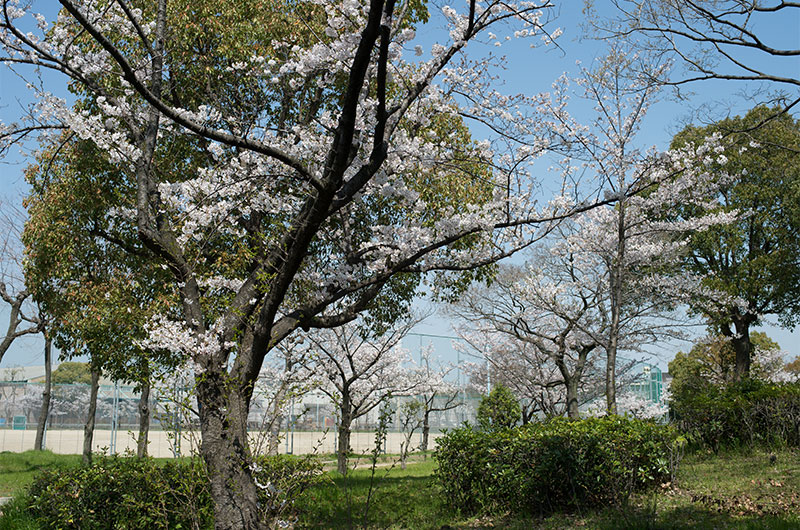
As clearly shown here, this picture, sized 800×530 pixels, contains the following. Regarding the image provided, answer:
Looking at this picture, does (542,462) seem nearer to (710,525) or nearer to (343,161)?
(710,525)

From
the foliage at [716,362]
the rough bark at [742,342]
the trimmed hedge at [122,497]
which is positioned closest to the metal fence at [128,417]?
the foliage at [716,362]

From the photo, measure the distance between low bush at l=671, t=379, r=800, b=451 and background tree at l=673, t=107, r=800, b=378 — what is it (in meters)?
9.61

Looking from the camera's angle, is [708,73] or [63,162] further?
[63,162]

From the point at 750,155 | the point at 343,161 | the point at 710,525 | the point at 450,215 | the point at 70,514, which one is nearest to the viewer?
the point at 343,161

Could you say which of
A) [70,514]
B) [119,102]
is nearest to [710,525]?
[70,514]

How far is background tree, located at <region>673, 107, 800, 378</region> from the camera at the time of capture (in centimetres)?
1656

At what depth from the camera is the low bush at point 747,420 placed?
23.7 feet

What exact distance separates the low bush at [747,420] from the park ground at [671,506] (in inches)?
10.0

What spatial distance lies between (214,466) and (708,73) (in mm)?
6493

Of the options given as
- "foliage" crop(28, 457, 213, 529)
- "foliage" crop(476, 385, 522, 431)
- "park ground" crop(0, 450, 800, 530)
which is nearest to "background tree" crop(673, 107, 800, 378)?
"foliage" crop(476, 385, 522, 431)

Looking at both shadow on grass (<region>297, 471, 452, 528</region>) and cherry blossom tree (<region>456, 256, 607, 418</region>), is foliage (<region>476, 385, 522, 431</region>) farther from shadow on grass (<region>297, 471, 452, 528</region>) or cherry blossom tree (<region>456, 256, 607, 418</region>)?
shadow on grass (<region>297, 471, 452, 528</region>)

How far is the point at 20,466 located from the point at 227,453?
10.4 meters

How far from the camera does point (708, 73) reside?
6.30 meters

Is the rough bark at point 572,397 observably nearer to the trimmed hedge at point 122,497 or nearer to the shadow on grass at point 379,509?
the shadow on grass at point 379,509
